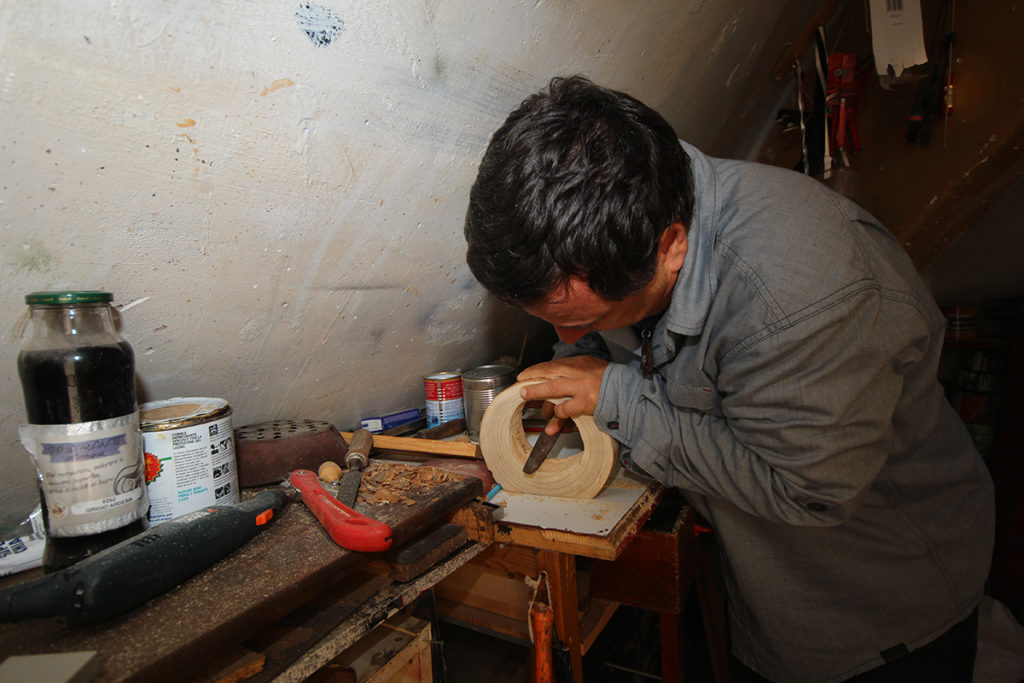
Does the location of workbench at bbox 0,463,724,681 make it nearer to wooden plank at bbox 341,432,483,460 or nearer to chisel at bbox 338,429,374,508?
chisel at bbox 338,429,374,508

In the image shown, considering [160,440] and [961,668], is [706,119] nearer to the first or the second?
[961,668]

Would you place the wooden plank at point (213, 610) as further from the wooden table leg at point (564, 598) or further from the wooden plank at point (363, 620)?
the wooden table leg at point (564, 598)

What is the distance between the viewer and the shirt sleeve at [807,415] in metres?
0.70

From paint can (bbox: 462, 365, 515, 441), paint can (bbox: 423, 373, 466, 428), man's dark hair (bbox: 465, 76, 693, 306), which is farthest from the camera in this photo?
paint can (bbox: 423, 373, 466, 428)

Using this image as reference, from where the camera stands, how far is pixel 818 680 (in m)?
0.98

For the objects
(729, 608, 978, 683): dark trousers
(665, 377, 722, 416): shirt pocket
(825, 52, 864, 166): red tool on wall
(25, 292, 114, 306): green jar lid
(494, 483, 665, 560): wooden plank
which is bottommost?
(729, 608, 978, 683): dark trousers

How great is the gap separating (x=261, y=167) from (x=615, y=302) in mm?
553

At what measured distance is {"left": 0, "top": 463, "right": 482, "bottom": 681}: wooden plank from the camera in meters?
0.48

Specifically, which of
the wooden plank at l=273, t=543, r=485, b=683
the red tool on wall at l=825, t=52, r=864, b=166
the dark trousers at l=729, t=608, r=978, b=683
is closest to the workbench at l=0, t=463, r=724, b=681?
the wooden plank at l=273, t=543, r=485, b=683

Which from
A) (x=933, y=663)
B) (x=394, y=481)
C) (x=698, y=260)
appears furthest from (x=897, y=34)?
(x=394, y=481)

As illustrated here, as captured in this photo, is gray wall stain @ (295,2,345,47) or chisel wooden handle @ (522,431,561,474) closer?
gray wall stain @ (295,2,345,47)

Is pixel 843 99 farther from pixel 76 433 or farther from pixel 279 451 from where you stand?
pixel 76 433

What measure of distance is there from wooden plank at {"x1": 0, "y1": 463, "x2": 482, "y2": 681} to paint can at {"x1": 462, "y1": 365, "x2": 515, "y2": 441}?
0.58 metres

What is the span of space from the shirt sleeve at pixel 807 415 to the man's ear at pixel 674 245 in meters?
0.16
